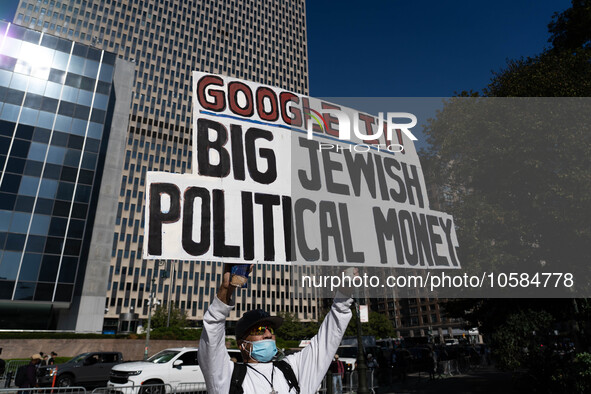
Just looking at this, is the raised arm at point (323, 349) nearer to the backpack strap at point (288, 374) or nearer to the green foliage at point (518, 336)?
the backpack strap at point (288, 374)

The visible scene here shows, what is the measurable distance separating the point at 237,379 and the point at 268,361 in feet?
1.16

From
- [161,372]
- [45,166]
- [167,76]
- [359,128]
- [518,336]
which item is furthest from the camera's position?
[167,76]

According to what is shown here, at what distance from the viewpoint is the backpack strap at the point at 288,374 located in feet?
7.87

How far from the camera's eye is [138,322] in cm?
7538

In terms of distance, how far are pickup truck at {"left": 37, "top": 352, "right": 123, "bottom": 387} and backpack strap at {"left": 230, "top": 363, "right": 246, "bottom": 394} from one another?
57.8 feet

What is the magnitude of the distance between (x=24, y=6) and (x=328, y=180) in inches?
4337

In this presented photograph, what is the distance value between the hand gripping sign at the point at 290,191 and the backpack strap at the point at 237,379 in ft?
2.73

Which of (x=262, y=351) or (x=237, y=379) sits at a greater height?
(x=262, y=351)

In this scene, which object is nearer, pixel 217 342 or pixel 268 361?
pixel 217 342

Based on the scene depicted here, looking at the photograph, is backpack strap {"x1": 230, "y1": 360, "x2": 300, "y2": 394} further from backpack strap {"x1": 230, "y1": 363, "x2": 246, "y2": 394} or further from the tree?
the tree

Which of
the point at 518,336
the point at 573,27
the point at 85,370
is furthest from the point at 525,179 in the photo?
the point at 85,370

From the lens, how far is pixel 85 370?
666 inches

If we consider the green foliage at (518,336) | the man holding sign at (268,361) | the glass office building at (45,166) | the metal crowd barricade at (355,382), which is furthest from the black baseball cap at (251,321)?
the glass office building at (45,166)

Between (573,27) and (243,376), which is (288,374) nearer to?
(243,376)
